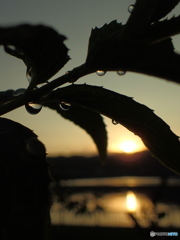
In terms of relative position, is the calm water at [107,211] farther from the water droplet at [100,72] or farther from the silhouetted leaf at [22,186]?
the water droplet at [100,72]

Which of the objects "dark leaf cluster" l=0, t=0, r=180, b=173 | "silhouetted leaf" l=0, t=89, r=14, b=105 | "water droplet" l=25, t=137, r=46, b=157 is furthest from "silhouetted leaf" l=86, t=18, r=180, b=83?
"silhouetted leaf" l=0, t=89, r=14, b=105

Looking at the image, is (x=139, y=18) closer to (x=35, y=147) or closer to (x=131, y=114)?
(x=131, y=114)

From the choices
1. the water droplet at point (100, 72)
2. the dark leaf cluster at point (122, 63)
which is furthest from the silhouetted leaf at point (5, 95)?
the water droplet at point (100, 72)

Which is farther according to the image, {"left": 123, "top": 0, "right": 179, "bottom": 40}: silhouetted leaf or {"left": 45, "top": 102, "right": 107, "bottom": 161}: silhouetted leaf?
{"left": 45, "top": 102, "right": 107, "bottom": 161}: silhouetted leaf

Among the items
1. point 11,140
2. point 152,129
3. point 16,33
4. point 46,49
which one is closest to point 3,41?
point 16,33

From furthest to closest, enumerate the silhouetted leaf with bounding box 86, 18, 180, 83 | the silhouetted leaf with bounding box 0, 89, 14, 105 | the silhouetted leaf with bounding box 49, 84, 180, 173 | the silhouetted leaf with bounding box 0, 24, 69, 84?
the silhouetted leaf with bounding box 0, 89, 14, 105
the silhouetted leaf with bounding box 49, 84, 180, 173
the silhouetted leaf with bounding box 86, 18, 180, 83
the silhouetted leaf with bounding box 0, 24, 69, 84

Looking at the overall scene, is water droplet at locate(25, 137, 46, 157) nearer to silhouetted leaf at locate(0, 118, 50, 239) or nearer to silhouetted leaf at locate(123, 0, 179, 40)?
silhouetted leaf at locate(0, 118, 50, 239)

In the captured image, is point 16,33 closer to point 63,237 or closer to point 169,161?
point 169,161

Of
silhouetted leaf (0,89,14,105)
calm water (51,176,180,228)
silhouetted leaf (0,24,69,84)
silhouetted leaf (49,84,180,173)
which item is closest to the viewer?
silhouetted leaf (0,24,69,84)
